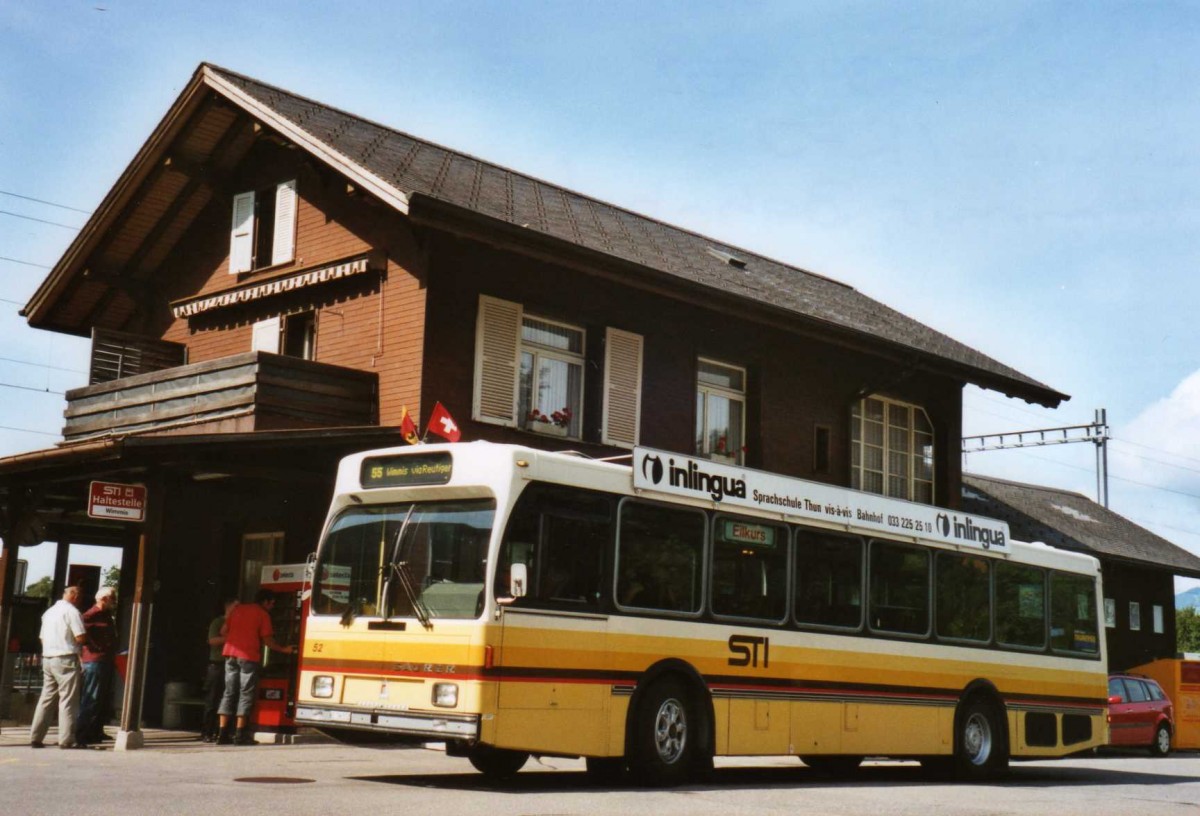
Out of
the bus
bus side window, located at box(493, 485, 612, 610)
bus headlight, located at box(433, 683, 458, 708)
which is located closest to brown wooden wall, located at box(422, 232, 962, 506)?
the bus

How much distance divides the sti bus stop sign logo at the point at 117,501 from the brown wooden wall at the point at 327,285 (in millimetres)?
3726

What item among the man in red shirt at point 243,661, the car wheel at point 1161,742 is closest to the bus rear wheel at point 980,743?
the man in red shirt at point 243,661

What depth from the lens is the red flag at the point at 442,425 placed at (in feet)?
55.7

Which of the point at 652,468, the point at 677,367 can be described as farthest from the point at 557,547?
the point at 677,367

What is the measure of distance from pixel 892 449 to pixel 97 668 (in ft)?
49.6

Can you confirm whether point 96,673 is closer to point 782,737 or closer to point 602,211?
point 782,737

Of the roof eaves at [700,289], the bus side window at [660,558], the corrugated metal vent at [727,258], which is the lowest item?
the bus side window at [660,558]

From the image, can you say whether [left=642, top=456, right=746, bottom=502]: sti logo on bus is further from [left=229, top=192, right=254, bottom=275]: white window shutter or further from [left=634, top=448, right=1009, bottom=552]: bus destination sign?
[left=229, top=192, right=254, bottom=275]: white window shutter

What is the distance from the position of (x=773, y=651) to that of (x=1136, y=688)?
19003 millimetres

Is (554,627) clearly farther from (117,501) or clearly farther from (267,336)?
(267,336)

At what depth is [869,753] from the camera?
15.0 m

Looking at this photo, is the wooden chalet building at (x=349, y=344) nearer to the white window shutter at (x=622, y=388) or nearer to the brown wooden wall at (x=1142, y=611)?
the white window shutter at (x=622, y=388)

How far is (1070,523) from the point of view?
4372 centimetres

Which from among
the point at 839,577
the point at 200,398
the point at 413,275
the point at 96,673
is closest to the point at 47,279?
the point at 200,398
